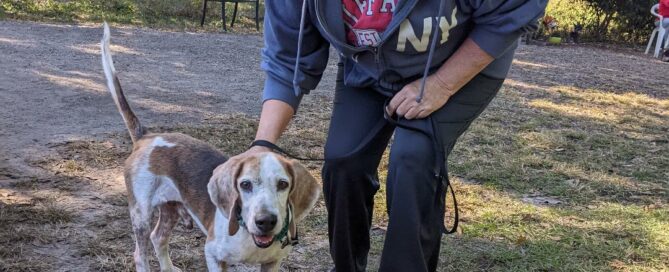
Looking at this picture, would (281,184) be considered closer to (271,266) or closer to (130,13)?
(271,266)

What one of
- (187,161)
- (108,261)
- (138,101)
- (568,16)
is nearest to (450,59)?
(187,161)

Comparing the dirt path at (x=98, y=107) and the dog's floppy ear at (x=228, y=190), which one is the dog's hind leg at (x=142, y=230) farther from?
the dog's floppy ear at (x=228, y=190)

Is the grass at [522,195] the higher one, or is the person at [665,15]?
the person at [665,15]

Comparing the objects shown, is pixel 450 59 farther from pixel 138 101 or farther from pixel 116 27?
pixel 116 27

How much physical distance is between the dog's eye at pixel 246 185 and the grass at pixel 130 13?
10768 millimetres

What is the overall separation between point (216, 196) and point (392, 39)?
33.8 inches

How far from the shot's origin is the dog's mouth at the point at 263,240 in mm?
2225

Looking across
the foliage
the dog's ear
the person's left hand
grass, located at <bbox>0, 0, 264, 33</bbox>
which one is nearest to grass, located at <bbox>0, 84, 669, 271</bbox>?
A: the dog's ear

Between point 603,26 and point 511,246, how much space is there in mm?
15228

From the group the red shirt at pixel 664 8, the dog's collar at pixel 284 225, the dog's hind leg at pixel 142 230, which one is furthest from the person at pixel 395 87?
the red shirt at pixel 664 8

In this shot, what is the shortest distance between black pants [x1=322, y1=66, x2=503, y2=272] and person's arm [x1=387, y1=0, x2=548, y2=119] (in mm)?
60

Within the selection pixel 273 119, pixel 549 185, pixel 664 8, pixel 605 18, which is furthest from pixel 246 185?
pixel 605 18

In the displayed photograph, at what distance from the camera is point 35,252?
10.4ft

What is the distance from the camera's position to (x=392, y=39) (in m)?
2.21
